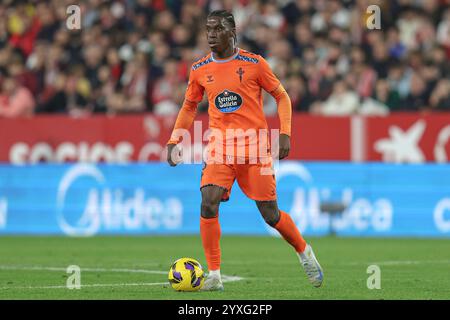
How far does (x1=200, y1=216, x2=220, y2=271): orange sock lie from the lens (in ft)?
34.8

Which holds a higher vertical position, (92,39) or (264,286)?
(92,39)

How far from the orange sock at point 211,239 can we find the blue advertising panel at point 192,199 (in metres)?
8.09

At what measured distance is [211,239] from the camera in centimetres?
1062

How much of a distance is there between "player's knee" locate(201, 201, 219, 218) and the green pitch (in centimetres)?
68

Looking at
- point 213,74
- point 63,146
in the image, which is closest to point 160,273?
point 213,74

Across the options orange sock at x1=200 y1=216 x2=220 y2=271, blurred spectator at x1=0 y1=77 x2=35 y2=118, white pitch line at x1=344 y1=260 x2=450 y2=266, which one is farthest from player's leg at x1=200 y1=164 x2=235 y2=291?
blurred spectator at x1=0 y1=77 x2=35 y2=118

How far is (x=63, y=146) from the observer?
2080 cm

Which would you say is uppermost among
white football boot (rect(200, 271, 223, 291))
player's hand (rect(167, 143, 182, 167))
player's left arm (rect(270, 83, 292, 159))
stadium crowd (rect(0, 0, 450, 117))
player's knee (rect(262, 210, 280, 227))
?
stadium crowd (rect(0, 0, 450, 117))

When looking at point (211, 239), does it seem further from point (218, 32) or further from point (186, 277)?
point (218, 32)

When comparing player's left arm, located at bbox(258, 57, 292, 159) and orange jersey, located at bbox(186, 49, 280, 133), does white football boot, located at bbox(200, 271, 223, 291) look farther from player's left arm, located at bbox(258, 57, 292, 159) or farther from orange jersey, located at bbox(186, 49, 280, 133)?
player's left arm, located at bbox(258, 57, 292, 159)

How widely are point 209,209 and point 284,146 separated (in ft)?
2.82

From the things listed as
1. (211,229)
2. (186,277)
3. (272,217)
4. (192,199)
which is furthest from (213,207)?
(192,199)
